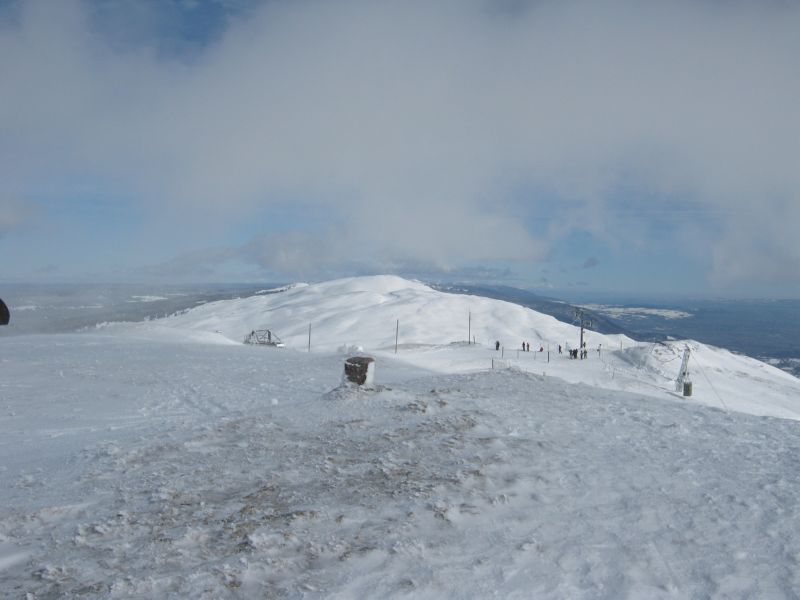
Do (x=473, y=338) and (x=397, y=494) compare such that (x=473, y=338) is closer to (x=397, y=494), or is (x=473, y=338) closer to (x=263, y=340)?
(x=263, y=340)

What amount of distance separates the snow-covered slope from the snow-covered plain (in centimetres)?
1738

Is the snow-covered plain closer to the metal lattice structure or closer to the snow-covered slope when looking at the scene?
the snow-covered slope

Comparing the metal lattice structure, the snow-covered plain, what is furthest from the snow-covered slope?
the snow-covered plain

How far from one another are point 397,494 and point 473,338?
77995 mm

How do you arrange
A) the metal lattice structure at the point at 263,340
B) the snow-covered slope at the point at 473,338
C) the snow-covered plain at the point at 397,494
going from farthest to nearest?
the metal lattice structure at the point at 263,340 < the snow-covered slope at the point at 473,338 < the snow-covered plain at the point at 397,494

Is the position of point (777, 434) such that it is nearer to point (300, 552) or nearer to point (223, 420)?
point (300, 552)

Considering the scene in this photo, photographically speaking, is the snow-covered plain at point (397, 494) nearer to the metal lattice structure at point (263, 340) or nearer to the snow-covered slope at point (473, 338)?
the snow-covered slope at point (473, 338)

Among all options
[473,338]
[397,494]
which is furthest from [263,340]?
[397,494]

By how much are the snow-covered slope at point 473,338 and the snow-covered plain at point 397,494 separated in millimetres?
17384

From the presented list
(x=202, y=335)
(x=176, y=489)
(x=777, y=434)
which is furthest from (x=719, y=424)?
(x=202, y=335)

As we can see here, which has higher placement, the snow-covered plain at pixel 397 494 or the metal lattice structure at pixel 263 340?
the snow-covered plain at pixel 397 494

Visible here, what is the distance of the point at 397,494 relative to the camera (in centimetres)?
654

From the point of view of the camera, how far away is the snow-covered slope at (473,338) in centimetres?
3806

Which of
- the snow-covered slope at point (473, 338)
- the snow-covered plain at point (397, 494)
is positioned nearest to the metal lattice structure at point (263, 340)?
the snow-covered slope at point (473, 338)
